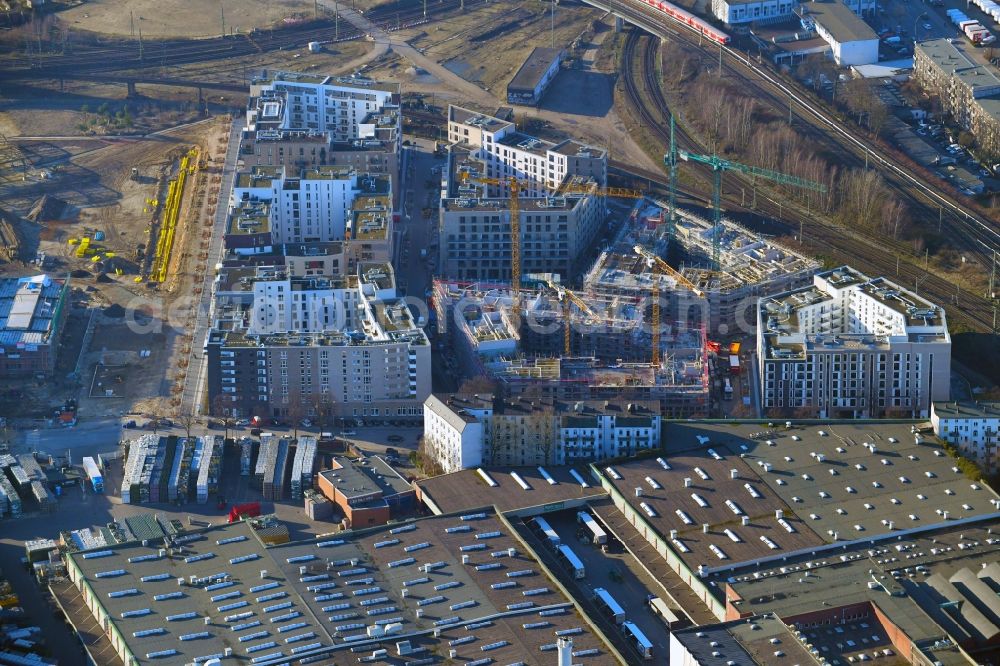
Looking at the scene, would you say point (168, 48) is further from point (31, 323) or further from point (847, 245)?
point (847, 245)

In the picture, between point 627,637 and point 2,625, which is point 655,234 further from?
point 2,625

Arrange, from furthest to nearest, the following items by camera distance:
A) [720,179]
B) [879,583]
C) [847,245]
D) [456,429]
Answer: [720,179], [847,245], [456,429], [879,583]

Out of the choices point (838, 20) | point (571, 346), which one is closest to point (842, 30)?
point (838, 20)

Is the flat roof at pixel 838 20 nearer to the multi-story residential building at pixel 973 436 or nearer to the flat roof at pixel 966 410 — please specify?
the flat roof at pixel 966 410

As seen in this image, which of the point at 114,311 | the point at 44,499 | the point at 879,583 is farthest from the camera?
the point at 114,311

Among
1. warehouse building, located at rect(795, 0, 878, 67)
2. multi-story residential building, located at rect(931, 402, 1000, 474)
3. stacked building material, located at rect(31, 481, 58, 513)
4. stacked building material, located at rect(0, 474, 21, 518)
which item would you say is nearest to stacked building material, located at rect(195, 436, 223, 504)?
stacked building material, located at rect(31, 481, 58, 513)

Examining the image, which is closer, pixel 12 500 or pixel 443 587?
pixel 443 587

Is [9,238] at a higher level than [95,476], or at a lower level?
higher

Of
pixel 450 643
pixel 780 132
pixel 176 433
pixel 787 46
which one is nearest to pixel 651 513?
pixel 450 643
